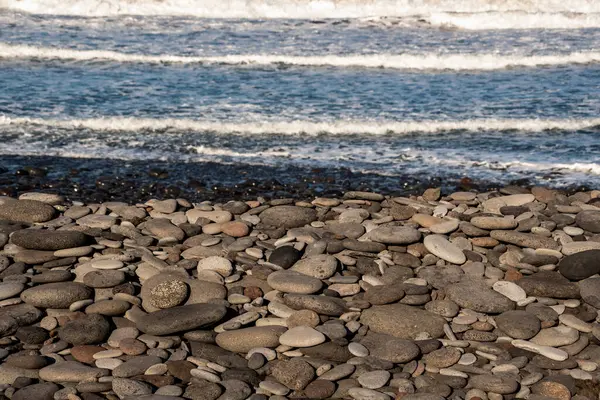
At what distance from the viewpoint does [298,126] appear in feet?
34.8

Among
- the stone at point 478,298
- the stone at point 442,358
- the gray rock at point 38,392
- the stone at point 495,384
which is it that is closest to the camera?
the gray rock at point 38,392

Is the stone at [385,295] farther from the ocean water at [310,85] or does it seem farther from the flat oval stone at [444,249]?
the ocean water at [310,85]

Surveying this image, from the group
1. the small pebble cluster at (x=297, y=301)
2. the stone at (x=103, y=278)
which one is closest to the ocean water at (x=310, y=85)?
the small pebble cluster at (x=297, y=301)

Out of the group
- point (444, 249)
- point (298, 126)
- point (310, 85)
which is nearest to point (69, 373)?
point (444, 249)

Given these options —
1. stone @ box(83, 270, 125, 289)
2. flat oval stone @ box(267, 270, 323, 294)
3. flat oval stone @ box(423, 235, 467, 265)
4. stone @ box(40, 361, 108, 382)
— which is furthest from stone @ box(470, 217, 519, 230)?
stone @ box(40, 361, 108, 382)

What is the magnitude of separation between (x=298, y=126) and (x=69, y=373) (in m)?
6.14

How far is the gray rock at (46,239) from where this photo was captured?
6312 millimetres

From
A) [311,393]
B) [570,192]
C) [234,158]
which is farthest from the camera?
[234,158]

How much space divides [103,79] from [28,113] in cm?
253

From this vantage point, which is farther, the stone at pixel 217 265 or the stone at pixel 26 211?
the stone at pixel 26 211

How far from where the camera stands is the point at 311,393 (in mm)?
4852

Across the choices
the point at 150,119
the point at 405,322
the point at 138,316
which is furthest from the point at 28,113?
the point at 405,322

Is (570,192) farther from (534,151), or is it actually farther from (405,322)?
(405,322)

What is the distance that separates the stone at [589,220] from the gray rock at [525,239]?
48 centimetres
